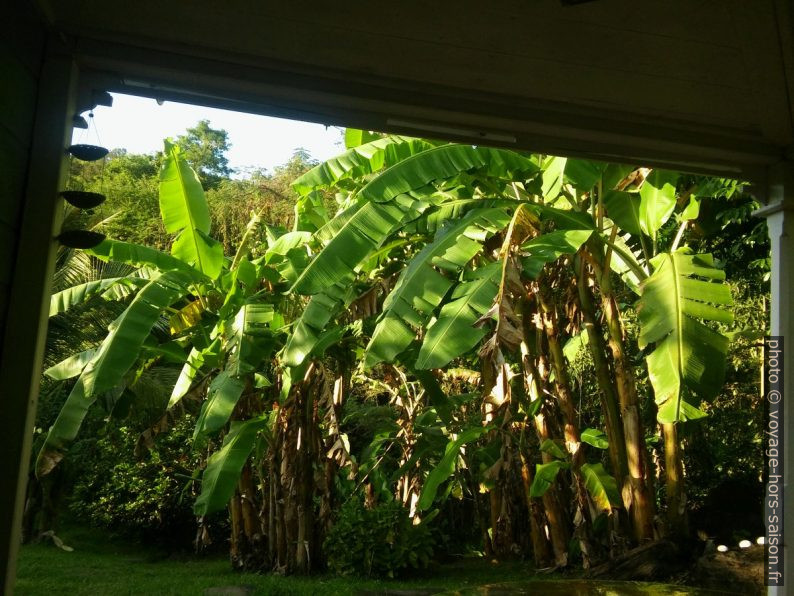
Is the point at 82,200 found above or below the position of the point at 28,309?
above

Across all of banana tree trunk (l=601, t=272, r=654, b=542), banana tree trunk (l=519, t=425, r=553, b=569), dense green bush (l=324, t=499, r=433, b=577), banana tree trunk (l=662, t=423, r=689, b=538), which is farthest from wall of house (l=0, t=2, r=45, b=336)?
dense green bush (l=324, t=499, r=433, b=577)

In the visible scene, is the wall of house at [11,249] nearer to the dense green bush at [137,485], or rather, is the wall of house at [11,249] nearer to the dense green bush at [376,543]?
the dense green bush at [376,543]

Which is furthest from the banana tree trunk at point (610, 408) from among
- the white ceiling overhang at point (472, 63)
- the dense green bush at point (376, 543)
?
the white ceiling overhang at point (472, 63)

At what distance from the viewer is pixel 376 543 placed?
586 cm

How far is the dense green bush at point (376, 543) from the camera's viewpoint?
584 cm

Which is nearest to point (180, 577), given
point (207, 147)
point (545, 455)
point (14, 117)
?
point (545, 455)

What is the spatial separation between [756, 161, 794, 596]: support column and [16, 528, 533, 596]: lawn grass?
2.87 metres

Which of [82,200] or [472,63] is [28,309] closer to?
[82,200]

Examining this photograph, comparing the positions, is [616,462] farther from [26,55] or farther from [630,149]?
[26,55]

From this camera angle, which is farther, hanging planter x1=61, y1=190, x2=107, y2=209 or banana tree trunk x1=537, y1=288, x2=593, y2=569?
banana tree trunk x1=537, y1=288, x2=593, y2=569

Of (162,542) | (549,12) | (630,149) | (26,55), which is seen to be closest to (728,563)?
(630,149)

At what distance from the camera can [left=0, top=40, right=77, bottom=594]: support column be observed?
1.32 metres

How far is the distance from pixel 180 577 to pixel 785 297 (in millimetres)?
5306

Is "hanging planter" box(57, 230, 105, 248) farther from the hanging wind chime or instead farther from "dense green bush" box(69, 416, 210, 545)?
"dense green bush" box(69, 416, 210, 545)
